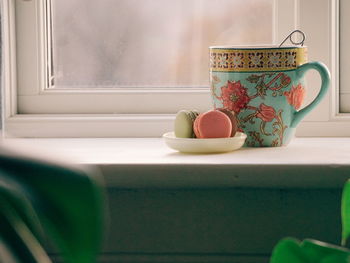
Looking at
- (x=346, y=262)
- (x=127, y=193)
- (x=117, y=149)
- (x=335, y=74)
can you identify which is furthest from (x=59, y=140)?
(x=346, y=262)

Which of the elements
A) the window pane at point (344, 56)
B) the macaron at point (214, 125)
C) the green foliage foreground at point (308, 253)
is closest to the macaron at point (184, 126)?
the macaron at point (214, 125)

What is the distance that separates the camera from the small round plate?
3.72 feet

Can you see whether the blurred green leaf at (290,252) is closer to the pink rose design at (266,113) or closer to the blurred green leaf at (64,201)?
the blurred green leaf at (64,201)

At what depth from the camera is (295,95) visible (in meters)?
1.19

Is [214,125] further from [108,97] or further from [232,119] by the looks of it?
[108,97]

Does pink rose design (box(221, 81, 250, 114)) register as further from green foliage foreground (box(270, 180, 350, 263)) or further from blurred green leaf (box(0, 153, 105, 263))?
blurred green leaf (box(0, 153, 105, 263))

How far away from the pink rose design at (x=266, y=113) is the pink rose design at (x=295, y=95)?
0.11ft

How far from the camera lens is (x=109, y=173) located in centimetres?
105

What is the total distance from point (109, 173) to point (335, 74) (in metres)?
0.58

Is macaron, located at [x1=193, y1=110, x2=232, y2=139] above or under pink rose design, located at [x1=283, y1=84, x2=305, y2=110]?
under

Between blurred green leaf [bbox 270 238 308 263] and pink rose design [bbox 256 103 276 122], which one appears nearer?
blurred green leaf [bbox 270 238 308 263]

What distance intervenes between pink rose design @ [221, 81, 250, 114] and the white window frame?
0.79 ft

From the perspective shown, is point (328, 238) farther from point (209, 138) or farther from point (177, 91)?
point (177, 91)

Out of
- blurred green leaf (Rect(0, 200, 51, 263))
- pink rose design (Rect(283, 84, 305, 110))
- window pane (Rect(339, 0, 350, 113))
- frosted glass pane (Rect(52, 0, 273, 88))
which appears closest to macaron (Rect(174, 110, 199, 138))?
pink rose design (Rect(283, 84, 305, 110))
